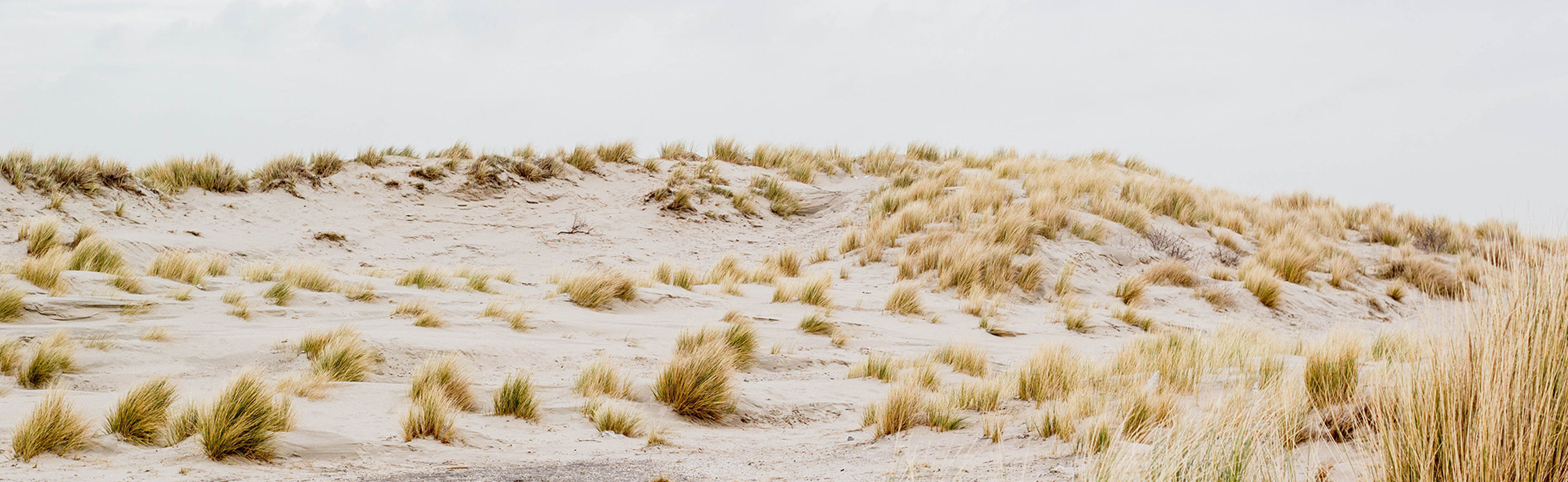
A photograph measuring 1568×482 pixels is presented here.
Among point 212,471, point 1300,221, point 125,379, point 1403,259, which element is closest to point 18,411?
point 125,379

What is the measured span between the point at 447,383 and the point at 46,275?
445 centimetres

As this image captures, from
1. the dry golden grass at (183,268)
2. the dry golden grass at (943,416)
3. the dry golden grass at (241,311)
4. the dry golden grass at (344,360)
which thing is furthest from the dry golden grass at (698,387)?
the dry golden grass at (183,268)

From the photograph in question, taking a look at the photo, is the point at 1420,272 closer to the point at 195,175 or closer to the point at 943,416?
the point at 943,416

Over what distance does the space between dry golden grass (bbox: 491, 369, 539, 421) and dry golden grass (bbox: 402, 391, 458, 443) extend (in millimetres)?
501

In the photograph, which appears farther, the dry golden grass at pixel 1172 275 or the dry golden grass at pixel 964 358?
the dry golden grass at pixel 1172 275

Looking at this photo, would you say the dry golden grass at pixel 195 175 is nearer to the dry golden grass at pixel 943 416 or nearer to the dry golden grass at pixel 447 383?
the dry golden grass at pixel 447 383

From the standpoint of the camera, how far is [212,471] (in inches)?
137

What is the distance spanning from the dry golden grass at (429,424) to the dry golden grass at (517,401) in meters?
0.50

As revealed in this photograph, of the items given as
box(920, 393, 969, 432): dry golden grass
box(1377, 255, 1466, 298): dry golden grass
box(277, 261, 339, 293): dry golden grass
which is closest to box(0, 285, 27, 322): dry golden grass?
box(277, 261, 339, 293): dry golden grass

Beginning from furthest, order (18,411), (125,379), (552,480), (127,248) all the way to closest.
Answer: (127,248), (125,379), (18,411), (552,480)

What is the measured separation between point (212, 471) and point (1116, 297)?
32.3 ft

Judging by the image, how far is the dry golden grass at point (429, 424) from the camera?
4.13m

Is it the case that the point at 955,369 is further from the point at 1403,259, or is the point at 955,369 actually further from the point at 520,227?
the point at 1403,259

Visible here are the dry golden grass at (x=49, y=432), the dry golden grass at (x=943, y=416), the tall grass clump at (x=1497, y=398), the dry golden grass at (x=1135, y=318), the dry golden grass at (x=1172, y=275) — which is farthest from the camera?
the dry golden grass at (x=1172, y=275)
